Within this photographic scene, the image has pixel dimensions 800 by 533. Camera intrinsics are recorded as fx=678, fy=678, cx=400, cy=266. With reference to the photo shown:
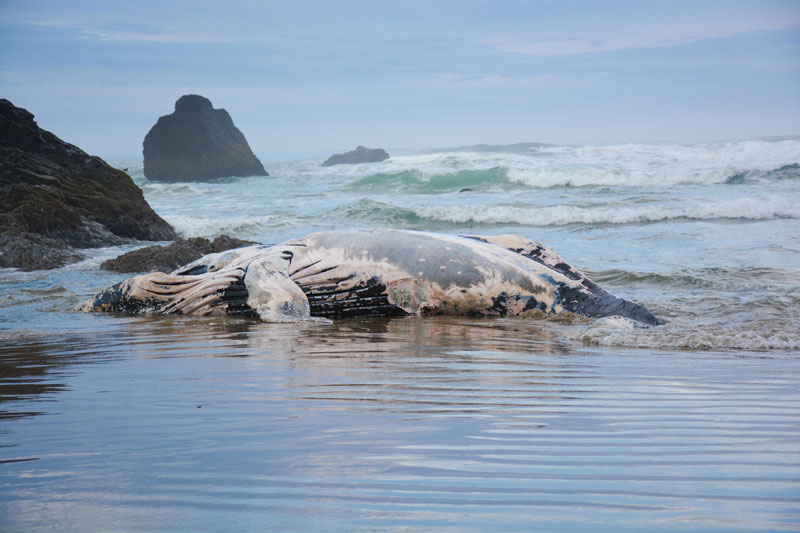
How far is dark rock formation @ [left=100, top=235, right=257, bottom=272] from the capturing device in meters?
10.4

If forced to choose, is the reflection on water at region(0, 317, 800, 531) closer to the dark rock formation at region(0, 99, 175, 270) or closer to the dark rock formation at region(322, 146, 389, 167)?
the dark rock formation at region(0, 99, 175, 270)

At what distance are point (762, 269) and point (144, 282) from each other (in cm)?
798

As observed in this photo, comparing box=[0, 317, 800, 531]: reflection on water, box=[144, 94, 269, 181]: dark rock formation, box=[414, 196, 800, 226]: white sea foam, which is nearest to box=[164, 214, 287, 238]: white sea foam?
box=[414, 196, 800, 226]: white sea foam

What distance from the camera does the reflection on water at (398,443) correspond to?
173 cm

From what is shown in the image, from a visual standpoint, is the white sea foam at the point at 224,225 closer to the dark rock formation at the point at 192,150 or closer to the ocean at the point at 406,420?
the ocean at the point at 406,420

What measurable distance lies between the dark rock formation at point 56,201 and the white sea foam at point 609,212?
994 centimetres

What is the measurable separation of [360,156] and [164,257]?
165ft

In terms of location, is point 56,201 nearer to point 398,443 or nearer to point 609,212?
point 398,443

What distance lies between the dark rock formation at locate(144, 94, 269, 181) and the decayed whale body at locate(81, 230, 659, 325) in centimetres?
4520

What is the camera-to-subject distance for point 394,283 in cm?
671

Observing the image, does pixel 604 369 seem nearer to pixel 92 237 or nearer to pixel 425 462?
pixel 425 462

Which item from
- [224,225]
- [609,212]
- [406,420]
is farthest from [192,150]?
[406,420]

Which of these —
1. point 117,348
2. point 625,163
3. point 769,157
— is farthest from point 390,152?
point 117,348

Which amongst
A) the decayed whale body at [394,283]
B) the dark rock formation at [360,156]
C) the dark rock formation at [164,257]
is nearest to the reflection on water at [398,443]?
the decayed whale body at [394,283]
